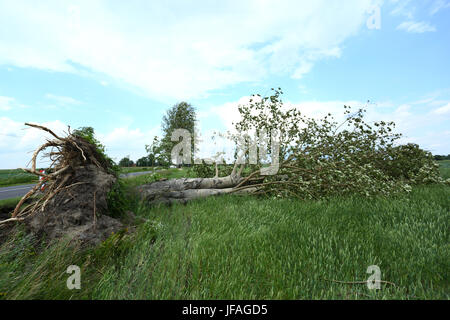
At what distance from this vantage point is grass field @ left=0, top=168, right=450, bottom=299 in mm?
2402

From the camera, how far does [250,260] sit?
3.03 metres

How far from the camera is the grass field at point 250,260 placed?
7.88ft

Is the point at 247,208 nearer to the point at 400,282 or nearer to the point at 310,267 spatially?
the point at 310,267

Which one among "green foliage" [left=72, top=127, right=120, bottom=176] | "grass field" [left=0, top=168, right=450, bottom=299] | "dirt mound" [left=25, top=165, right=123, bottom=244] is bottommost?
"grass field" [left=0, top=168, right=450, bottom=299]

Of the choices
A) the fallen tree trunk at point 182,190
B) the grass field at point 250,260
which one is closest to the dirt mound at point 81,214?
the grass field at point 250,260

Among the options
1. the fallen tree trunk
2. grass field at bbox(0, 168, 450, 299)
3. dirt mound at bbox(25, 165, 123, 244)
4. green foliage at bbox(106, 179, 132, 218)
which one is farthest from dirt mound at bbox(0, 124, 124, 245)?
the fallen tree trunk

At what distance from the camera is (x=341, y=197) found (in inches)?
251

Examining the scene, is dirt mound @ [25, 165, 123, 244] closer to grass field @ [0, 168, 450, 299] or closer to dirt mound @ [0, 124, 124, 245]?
dirt mound @ [0, 124, 124, 245]

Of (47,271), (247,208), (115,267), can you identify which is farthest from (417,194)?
(47,271)

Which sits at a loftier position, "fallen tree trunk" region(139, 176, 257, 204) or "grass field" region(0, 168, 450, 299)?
"fallen tree trunk" region(139, 176, 257, 204)

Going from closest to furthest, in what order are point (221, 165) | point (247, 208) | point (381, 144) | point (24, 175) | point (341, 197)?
point (24, 175)
point (247, 208)
point (341, 197)
point (381, 144)
point (221, 165)

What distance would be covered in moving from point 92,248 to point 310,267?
2.80 m

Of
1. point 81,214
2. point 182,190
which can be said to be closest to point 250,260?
point 81,214

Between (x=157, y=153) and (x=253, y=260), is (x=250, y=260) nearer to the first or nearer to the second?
(x=253, y=260)
